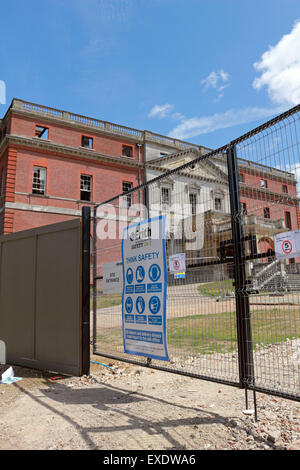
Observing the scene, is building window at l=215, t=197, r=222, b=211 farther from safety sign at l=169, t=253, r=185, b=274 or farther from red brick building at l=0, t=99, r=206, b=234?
red brick building at l=0, t=99, r=206, b=234

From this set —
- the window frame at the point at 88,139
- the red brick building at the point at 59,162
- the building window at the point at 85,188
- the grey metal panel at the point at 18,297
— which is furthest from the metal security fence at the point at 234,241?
the window frame at the point at 88,139

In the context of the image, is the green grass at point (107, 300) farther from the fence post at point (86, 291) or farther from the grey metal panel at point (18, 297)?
the grey metal panel at point (18, 297)

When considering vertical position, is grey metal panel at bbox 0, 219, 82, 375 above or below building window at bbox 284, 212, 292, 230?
below

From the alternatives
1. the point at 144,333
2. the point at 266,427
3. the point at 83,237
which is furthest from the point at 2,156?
the point at 266,427

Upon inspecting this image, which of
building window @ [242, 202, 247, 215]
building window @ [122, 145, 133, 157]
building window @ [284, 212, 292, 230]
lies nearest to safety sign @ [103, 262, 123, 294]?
building window @ [242, 202, 247, 215]

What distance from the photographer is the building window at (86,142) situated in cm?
2728

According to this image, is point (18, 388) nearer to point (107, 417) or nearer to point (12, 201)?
point (107, 417)

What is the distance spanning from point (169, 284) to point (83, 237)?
1.95 m

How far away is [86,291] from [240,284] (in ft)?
9.17

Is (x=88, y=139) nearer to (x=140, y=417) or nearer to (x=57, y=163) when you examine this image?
(x=57, y=163)

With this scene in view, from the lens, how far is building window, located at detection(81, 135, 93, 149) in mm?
27281

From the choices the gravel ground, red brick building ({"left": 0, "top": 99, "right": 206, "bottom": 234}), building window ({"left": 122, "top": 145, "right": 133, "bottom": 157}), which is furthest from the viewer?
building window ({"left": 122, "top": 145, "right": 133, "bottom": 157})

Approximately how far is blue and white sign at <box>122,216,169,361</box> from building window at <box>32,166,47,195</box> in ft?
69.7

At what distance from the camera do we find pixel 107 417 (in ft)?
11.7
